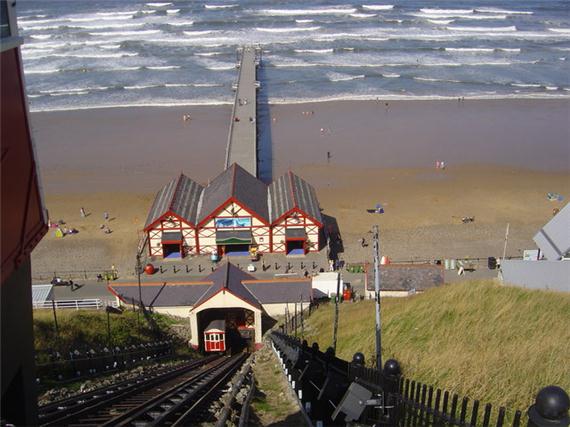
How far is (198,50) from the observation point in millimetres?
70250

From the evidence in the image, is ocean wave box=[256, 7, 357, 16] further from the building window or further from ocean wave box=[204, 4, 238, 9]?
the building window

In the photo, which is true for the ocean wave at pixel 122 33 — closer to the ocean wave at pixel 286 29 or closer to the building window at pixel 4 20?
the ocean wave at pixel 286 29

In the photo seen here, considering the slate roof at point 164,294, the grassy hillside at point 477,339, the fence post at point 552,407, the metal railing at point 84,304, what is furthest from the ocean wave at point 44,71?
the fence post at point 552,407

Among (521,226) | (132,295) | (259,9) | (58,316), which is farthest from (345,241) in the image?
(259,9)

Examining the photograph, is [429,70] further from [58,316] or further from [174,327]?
[58,316]

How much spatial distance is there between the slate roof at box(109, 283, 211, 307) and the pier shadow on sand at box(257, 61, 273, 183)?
13.8 metres

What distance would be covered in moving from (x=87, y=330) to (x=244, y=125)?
25592mm

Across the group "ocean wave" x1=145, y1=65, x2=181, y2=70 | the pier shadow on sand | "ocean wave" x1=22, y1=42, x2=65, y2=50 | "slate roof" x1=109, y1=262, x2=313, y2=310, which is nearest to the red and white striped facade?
"slate roof" x1=109, y1=262, x2=313, y2=310

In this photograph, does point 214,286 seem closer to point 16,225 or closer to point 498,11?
point 16,225

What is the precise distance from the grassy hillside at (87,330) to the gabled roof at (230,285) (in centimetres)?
204

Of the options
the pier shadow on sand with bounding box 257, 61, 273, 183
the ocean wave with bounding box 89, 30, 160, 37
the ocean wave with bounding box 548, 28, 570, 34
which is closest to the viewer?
the pier shadow on sand with bounding box 257, 61, 273, 183

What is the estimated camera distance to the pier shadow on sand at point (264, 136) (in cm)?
3805

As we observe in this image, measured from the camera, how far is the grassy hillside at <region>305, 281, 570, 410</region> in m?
8.07

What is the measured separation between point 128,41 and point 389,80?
32.2m
